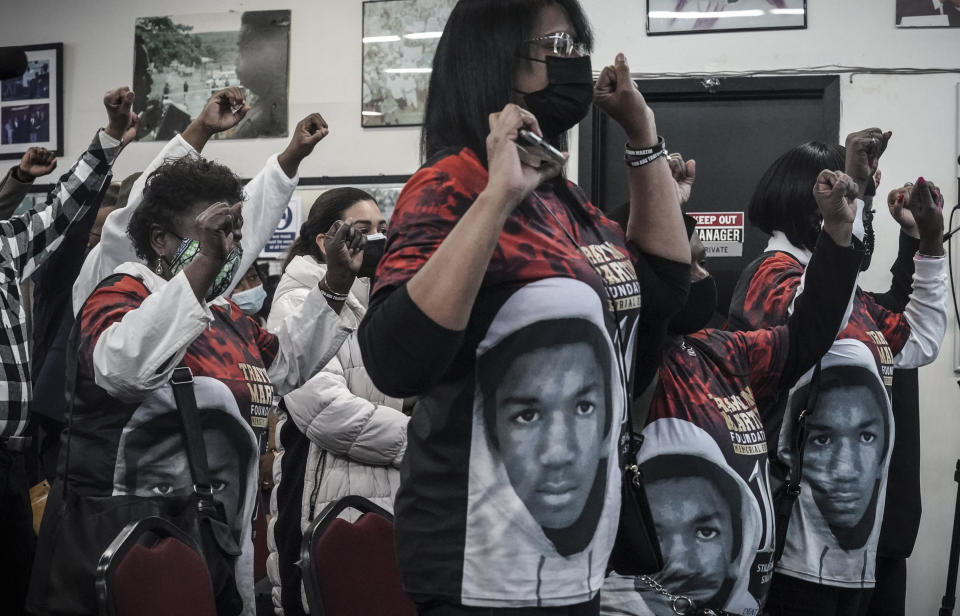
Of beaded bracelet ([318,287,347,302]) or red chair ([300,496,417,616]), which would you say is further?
beaded bracelet ([318,287,347,302])

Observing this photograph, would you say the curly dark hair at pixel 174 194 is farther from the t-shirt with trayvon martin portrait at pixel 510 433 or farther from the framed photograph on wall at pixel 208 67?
the framed photograph on wall at pixel 208 67

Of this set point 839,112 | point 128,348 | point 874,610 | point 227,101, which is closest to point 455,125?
point 128,348

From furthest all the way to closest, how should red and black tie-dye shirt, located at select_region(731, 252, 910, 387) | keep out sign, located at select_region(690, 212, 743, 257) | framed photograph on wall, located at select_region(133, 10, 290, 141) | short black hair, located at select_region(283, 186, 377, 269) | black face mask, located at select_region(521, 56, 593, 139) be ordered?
framed photograph on wall, located at select_region(133, 10, 290, 141) < keep out sign, located at select_region(690, 212, 743, 257) < short black hair, located at select_region(283, 186, 377, 269) < red and black tie-dye shirt, located at select_region(731, 252, 910, 387) < black face mask, located at select_region(521, 56, 593, 139)

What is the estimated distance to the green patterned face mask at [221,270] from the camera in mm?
2016

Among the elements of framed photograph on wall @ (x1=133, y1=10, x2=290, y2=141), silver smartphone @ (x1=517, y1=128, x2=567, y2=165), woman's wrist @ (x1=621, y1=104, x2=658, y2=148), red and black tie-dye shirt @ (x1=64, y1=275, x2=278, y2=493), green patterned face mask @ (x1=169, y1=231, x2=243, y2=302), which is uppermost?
framed photograph on wall @ (x1=133, y1=10, x2=290, y2=141)

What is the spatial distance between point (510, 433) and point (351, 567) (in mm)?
852

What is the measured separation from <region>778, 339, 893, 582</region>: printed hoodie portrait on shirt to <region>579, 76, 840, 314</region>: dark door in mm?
2177

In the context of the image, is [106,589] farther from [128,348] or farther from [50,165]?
[50,165]

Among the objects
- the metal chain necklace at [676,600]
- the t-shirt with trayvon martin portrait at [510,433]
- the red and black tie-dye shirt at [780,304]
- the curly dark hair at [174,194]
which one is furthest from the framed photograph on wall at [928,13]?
the t-shirt with trayvon martin portrait at [510,433]

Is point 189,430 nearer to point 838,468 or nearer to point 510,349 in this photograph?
point 510,349

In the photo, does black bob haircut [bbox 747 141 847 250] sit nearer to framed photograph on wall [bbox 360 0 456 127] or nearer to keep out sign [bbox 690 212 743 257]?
keep out sign [bbox 690 212 743 257]

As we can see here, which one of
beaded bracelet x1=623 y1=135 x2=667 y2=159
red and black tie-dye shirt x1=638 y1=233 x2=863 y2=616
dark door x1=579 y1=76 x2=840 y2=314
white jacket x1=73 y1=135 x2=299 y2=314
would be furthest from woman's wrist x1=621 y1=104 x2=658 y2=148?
dark door x1=579 y1=76 x2=840 y2=314

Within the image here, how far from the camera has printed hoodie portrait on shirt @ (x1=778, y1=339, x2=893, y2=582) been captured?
2467 millimetres

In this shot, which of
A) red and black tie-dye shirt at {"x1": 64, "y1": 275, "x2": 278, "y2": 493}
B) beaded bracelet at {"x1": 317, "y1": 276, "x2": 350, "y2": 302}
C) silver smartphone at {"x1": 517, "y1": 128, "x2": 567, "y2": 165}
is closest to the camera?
silver smartphone at {"x1": 517, "y1": 128, "x2": 567, "y2": 165}
